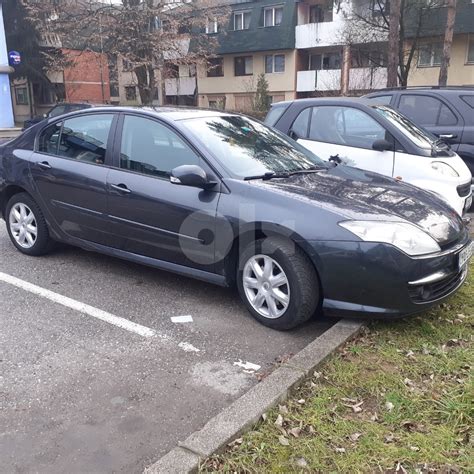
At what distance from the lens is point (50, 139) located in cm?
535

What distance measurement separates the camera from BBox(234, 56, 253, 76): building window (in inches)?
1453

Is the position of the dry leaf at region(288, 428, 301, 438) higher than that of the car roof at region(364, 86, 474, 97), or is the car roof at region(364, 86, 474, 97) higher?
the car roof at region(364, 86, 474, 97)

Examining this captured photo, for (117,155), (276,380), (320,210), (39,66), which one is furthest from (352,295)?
(39,66)

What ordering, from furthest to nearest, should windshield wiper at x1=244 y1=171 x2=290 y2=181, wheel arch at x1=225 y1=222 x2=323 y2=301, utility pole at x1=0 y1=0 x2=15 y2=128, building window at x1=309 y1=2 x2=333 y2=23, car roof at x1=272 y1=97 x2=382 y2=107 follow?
building window at x1=309 y1=2 x2=333 y2=23, utility pole at x1=0 y1=0 x2=15 y2=128, car roof at x1=272 y1=97 x2=382 y2=107, windshield wiper at x1=244 y1=171 x2=290 y2=181, wheel arch at x1=225 y1=222 x2=323 y2=301

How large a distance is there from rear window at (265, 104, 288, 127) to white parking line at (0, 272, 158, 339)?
4.12 metres

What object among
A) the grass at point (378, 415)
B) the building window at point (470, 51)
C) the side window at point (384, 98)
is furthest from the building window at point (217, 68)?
the grass at point (378, 415)

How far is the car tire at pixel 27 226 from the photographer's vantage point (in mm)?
5418

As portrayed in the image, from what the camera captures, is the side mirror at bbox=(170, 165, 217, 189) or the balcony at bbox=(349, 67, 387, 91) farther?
the balcony at bbox=(349, 67, 387, 91)

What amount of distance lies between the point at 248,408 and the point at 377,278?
1314 mm

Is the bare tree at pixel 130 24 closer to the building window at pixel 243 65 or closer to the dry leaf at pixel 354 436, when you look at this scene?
the building window at pixel 243 65

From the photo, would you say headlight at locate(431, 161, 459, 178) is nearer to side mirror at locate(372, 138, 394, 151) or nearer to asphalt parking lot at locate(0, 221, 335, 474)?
side mirror at locate(372, 138, 394, 151)

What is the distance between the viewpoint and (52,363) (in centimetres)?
345

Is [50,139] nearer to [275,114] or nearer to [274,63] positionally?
[275,114]

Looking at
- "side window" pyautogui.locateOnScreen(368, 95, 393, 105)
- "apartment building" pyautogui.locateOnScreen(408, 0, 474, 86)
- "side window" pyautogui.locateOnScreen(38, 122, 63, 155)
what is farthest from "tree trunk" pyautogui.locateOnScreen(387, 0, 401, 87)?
"side window" pyautogui.locateOnScreen(38, 122, 63, 155)
